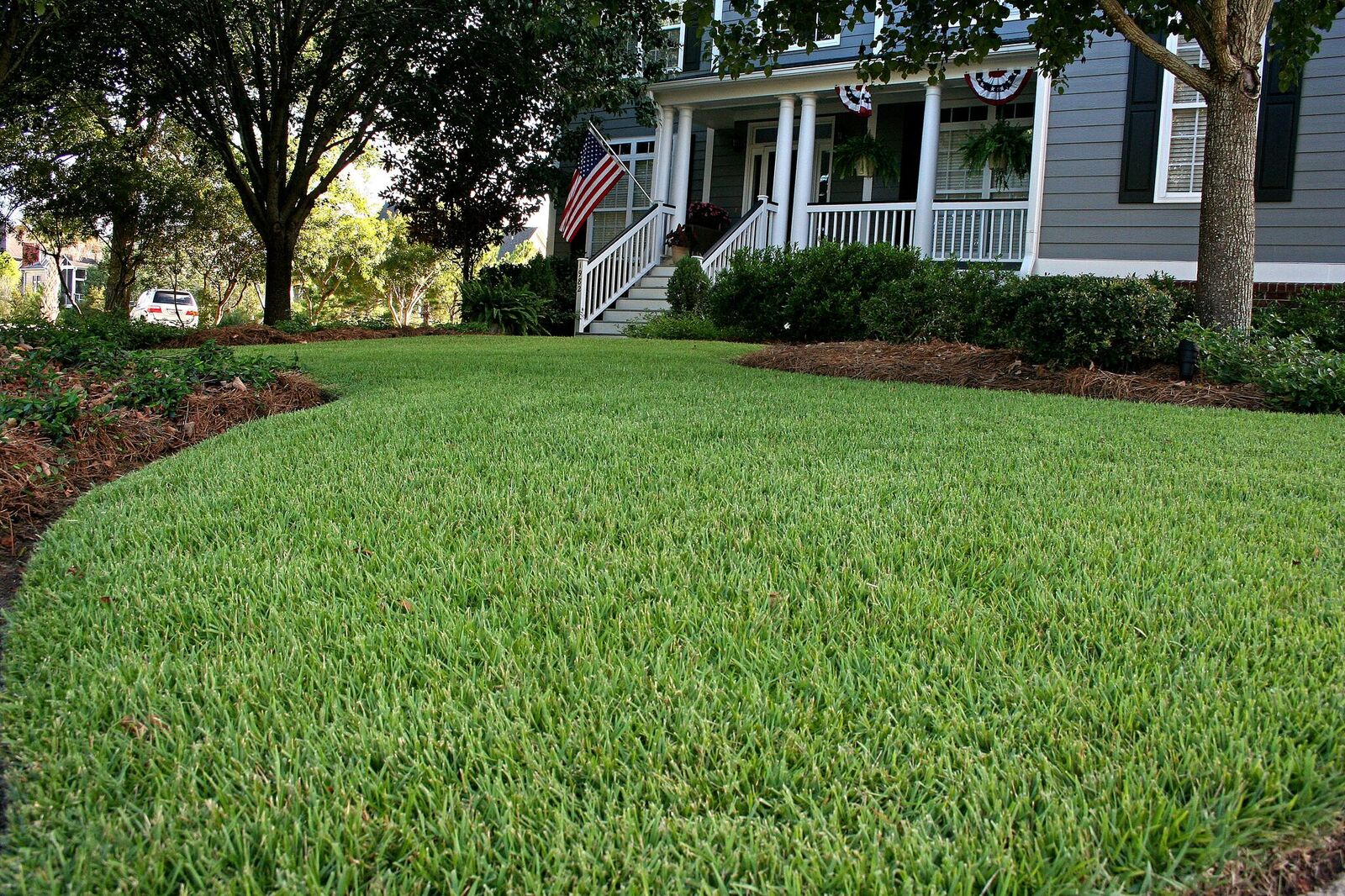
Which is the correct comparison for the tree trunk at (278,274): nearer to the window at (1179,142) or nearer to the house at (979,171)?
the house at (979,171)

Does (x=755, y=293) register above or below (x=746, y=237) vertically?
below

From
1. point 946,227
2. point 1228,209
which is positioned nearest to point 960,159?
point 946,227

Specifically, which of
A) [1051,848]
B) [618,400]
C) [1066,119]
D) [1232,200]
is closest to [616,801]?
[1051,848]

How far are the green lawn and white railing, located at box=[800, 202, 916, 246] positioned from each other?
Result: 10.2 meters

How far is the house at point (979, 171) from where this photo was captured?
988cm

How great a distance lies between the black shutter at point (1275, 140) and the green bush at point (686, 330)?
5.98 m

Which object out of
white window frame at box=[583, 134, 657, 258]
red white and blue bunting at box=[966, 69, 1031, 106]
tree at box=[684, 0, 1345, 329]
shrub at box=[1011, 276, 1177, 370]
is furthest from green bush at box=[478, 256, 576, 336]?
shrub at box=[1011, 276, 1177, 370]

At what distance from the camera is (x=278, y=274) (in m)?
14.0

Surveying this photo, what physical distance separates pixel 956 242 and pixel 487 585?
11693 millimetres

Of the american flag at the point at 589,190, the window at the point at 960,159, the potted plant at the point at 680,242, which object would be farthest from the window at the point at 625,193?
the window at the point at 960,159

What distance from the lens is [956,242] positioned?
40.9 feet

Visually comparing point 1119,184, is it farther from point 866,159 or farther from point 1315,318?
point 866,159

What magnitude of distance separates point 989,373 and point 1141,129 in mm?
5582

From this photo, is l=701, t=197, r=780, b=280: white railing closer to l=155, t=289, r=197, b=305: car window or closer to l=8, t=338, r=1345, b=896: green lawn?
l=8, t=338, r=1345, b=896: green lawn
